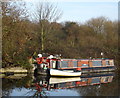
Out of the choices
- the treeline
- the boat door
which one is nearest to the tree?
the treeline

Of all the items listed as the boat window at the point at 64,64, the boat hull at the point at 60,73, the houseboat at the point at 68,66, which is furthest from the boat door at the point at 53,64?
the boat hull at the point at 60,73

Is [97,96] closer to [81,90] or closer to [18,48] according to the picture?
[81,90]

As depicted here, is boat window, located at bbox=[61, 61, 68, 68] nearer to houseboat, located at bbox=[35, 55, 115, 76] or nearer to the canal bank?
houseboat, located at bbox=[35, 55, 115, 76]

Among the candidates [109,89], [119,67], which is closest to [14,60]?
[109,89]

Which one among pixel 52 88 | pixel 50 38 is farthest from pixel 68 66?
pixel 50 38

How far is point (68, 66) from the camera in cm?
2117

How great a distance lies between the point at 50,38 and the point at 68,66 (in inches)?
324

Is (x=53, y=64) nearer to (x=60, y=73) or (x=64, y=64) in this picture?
(x=64, y=64)

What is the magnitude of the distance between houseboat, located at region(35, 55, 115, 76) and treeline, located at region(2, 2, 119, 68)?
1541 mm

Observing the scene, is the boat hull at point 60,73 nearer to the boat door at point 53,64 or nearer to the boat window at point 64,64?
the boat door at point 53,64

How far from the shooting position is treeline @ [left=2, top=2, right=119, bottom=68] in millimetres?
18859

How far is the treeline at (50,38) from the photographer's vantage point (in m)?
18.9

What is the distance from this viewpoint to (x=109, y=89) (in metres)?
14.6

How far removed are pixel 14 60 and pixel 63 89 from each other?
7332 mm
